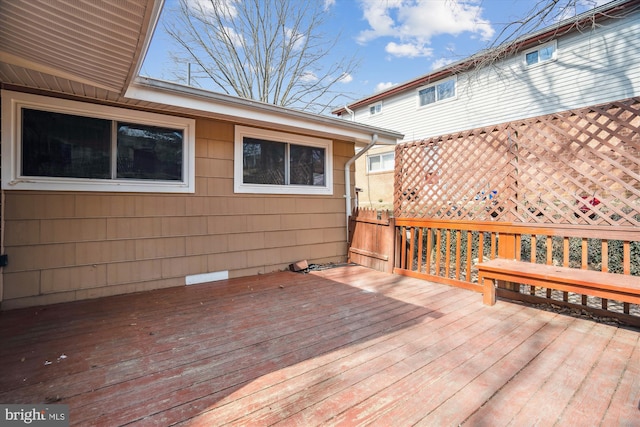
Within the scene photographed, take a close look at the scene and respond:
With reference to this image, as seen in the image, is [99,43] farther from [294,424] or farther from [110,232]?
[294,424]

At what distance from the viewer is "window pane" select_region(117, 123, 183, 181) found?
335cm

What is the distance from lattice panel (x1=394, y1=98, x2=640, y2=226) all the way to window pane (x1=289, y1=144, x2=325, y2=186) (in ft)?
4.23

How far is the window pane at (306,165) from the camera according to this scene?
15.3 ft

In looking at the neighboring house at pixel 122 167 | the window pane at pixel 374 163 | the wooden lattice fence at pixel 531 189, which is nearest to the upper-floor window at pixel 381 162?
the window pane at pixel 374 163

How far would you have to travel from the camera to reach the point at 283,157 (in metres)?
4.57

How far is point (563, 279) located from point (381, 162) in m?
9.57

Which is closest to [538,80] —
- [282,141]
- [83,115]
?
[282,141]

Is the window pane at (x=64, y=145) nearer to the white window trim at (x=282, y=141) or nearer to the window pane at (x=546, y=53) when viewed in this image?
the white window trim at (x=282, y=141)

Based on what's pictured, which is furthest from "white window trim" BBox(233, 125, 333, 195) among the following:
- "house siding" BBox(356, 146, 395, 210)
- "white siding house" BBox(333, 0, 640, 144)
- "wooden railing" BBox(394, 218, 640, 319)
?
"house siding" BBox(356, 146, 395, 210)

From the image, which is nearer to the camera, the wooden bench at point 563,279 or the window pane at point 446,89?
the wooden bench at point 563,279

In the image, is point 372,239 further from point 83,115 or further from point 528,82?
point 528,82

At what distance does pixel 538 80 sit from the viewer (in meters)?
7.89

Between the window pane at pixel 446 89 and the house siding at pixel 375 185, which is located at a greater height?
the window pane at pixel 446 89

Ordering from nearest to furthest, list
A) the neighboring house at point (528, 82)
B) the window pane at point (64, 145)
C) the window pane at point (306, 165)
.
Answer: the window pane at point (64, 145) → the window pane at point (306, 165) → the neighboring house at point (528, 82)
